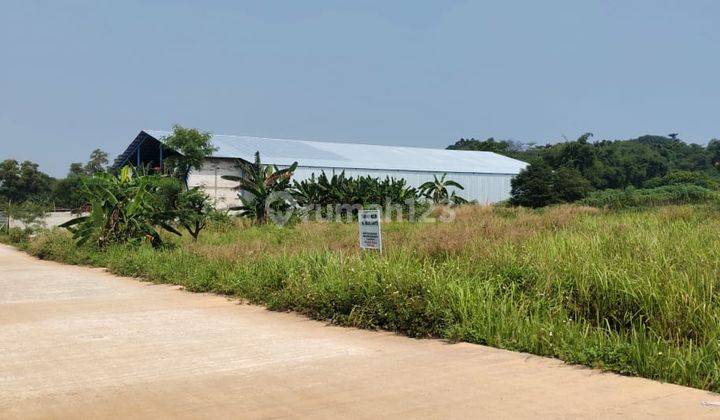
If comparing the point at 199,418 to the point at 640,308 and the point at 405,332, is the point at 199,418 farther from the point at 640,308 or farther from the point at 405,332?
the point at 640,308

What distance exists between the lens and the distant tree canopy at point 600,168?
41094 mm

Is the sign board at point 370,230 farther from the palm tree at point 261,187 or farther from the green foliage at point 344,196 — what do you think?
the green foliage at point 344,196

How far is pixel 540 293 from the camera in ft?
24.4

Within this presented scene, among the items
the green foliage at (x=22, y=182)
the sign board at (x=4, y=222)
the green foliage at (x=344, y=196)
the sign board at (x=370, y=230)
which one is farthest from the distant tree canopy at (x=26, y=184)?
the sign board at (x=370, y=230)

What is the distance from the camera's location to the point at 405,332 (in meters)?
7.27

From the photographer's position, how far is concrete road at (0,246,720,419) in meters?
4.61

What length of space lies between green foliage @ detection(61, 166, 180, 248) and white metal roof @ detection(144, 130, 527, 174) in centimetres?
2204

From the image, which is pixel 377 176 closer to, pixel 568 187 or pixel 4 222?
pixel 568 187

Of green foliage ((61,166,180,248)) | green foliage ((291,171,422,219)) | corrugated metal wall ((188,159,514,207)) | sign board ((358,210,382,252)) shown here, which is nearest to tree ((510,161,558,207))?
corrugated metal wall ((188,159,514,207))

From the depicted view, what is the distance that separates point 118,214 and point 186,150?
68.5 feet

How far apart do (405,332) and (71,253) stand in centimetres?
1246

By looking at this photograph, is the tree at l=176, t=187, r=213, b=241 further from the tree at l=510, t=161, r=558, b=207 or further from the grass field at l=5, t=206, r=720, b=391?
the tree at l=510, t=161, r=558, b=207

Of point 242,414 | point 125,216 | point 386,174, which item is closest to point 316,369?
point 242,414

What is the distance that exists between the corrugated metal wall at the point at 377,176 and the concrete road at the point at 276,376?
24.4 metres
